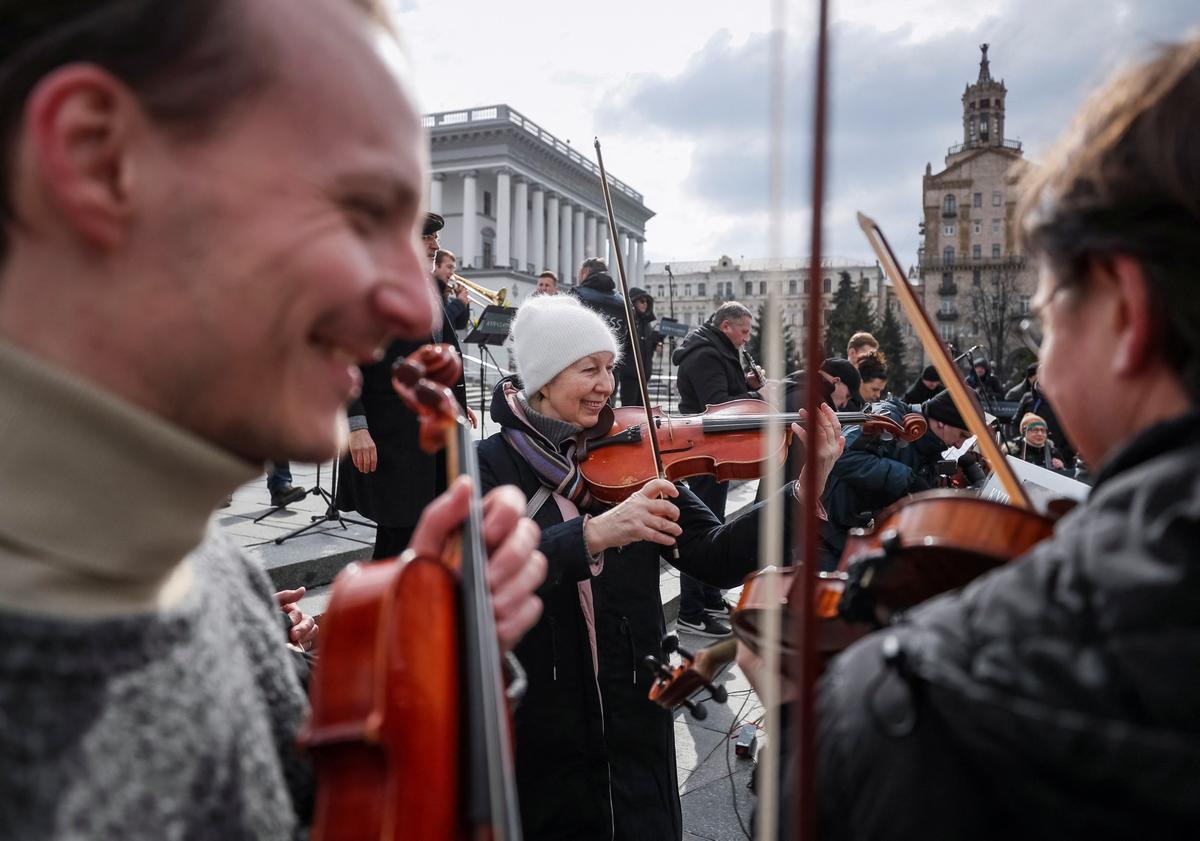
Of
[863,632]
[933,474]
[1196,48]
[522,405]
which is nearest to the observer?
[1196,48]

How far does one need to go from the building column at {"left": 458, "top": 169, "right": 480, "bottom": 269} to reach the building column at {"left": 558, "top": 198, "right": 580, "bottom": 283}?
949 cm

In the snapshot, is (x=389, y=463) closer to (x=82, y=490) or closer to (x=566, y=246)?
(x=82, y=490)

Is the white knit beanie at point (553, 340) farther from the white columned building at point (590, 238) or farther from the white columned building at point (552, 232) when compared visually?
the white columned building at point (590, 238)

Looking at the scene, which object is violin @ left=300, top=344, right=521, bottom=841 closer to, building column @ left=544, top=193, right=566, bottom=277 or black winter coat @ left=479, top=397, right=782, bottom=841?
black winter coat @ left=479, top=397, right=782, bottom=841

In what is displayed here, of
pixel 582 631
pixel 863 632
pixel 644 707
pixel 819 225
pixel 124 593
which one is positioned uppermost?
pixel 819 225

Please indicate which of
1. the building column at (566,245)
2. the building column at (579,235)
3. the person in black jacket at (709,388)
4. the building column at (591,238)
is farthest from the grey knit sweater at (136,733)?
the building column at (591,238)

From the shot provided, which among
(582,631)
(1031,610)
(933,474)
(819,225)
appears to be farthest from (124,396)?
(933,474)

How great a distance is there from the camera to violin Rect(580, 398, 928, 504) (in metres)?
3.18

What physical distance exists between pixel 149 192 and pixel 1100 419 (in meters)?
1.05

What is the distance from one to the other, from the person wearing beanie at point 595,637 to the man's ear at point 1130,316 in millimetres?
1465

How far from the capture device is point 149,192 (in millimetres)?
746

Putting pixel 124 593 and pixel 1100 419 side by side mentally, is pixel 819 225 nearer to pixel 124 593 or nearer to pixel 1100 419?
pixel 1100 419

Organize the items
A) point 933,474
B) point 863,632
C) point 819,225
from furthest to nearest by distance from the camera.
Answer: point 933,474 < point 863,632 < point 819,225

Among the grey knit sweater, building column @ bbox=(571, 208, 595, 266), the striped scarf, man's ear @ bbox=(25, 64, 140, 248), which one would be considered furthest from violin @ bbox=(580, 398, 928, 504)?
building column @ bbox=(571, 208, 595, 266)
